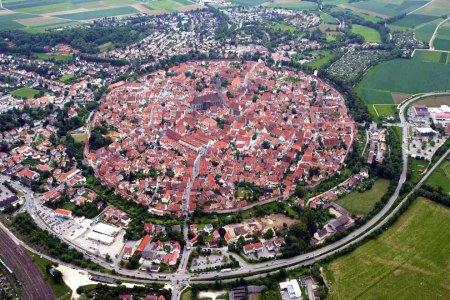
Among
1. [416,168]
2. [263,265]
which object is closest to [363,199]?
[416,168]

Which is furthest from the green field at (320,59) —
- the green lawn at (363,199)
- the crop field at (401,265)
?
the crop field at (401,265)

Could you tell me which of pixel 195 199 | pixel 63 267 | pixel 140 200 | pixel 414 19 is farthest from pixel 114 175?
pixel 414 19

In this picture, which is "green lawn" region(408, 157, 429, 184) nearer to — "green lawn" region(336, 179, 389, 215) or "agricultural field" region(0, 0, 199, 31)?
"green lawn" region(336, 179, 389, 215)

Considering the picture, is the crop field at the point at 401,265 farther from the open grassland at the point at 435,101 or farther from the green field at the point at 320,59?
the green field at the point at 320,59

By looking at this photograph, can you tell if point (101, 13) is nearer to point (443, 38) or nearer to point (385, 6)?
point (385, 6)

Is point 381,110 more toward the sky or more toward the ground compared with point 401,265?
more toward the sky
